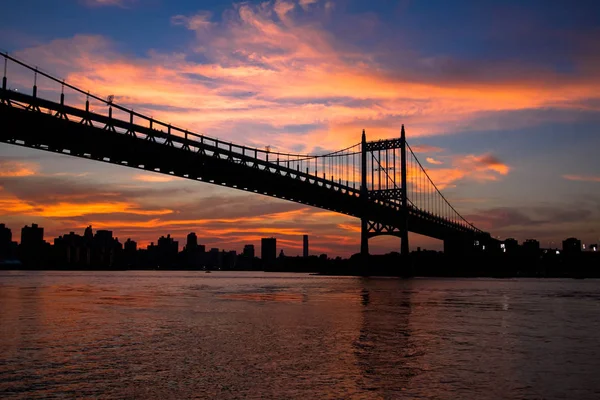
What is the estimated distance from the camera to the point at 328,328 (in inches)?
969

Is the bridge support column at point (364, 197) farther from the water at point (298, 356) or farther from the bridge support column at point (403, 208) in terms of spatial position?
the water at point (298, 356)

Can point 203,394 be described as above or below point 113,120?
below

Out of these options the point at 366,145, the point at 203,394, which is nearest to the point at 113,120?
the point at 203,394

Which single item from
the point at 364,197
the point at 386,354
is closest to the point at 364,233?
the point at 364,197

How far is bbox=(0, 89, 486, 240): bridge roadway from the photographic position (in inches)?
1710

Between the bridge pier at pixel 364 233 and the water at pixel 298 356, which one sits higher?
the bridge pier at pixel 364 233

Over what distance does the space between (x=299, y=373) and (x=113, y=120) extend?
128ft

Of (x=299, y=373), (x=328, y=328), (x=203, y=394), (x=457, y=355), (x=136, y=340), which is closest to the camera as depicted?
(x=203, y=394)

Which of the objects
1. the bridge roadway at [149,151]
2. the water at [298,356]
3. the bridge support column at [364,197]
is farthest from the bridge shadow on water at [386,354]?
the bridge support column at [364,197]

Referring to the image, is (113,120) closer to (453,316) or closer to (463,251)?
(453,316)

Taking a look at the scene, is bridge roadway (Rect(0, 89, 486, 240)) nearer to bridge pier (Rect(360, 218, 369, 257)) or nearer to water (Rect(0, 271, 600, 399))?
bridge pier (Rect(360, 218, 369, 257))

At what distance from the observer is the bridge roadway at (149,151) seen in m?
43.4

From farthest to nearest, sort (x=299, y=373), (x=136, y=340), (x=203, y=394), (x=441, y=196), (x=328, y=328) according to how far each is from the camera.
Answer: (x=441, y=196) → (x=328, y=328) → (x=136, y=340) → (x=299, y=373) → (x=203, y=394)

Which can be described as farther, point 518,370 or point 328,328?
point 328,328
